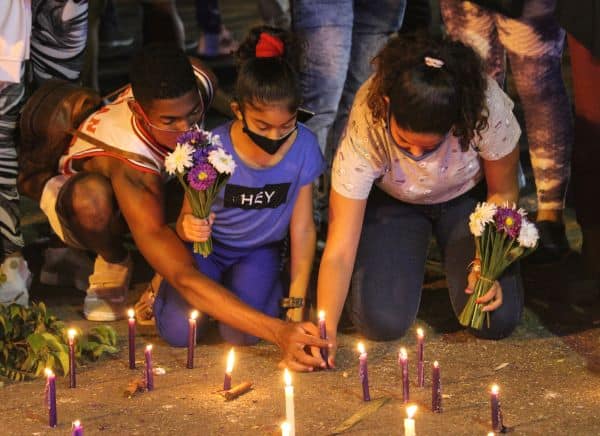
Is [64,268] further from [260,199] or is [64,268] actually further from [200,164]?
[200,164]

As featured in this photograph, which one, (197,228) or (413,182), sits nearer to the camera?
(197,228)

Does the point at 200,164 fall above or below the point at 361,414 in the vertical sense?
above

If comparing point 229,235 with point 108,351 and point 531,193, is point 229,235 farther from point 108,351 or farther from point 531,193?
point 531,193

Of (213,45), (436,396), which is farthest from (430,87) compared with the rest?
(213,45)

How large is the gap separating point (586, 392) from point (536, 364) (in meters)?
0.31

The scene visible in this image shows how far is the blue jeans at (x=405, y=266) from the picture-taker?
4945 mm

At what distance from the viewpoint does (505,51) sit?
578 cm

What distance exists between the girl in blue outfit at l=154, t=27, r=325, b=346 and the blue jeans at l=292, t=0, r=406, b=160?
0.71 metres

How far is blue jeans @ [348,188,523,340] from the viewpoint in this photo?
495 centimetres

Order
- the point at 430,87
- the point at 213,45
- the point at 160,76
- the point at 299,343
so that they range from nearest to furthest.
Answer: the point at 430,87, the point at 299,343, the point at 160,76, the point at 213,45

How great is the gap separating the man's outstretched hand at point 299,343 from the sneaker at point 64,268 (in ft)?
4.89

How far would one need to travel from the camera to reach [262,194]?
491 cm

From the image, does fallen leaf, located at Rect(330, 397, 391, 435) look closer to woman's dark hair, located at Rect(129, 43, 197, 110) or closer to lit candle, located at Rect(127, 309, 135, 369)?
lit candle, located at Rect(127, 309, 135, 369)

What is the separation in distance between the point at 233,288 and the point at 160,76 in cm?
92
